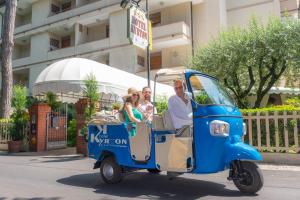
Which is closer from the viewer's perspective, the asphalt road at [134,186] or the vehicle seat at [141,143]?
the asphalt road at [134,186]

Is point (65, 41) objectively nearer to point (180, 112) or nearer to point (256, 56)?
point (256, 56)

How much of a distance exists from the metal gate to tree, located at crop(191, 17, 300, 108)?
828cm

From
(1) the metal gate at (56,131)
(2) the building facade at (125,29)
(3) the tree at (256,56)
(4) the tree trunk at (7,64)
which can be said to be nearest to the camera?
(1) the metal gate at (56,131)

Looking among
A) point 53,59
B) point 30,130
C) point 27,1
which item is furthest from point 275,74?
point 27,1

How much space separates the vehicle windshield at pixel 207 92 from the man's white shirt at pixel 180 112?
248mm

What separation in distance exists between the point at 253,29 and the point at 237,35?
34.0 inches

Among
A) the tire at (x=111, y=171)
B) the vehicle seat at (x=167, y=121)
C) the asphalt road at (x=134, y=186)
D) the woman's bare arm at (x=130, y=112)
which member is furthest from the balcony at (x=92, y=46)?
the vehicle seat at (x=167, y=121)

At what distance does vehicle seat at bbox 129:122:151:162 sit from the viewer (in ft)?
20.4

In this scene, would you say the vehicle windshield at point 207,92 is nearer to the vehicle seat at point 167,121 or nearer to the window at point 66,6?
the vehicle seat at point 167,121

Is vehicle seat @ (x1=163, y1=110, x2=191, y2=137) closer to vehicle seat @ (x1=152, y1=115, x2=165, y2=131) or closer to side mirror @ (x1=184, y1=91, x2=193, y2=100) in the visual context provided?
vehicle seat @ (x1=152, y1=115, x2=165, y2=131)

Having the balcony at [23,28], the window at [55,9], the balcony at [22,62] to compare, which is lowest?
the balcony at [22,62]

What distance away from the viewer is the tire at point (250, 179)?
5.41 m

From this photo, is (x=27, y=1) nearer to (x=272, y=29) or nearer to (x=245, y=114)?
(x=272, y=29)

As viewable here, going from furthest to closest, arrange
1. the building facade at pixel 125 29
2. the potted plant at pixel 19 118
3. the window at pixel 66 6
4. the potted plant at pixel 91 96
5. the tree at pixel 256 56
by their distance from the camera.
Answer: the window at pixel 66 6, the building facade at pixel 125 29, the tree at pixel 256 56, the potted plant at pixel 19 118, the potted plant at pixel 91 96
